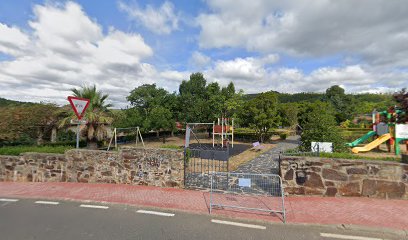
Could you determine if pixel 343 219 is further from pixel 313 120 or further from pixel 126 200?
pixel 313 120

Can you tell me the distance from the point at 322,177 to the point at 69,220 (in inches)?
272

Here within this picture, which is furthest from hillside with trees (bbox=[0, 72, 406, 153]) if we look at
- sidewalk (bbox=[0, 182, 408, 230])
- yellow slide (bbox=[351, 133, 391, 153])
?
sidewalk (bbox=[0, 182, 408, 230])

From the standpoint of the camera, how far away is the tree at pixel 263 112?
23.5 meters

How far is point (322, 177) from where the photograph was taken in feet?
20.7

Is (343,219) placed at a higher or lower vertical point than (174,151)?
lower

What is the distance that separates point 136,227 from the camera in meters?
4.67

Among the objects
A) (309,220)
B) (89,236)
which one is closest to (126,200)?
(89,236)

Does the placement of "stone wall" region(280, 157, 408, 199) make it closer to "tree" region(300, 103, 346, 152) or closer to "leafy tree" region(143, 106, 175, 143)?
"tree" region(300, 103, 346, 152)

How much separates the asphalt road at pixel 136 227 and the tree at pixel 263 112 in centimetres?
1943

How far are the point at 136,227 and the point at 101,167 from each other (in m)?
4.25

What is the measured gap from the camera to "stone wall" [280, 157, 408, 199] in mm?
5988

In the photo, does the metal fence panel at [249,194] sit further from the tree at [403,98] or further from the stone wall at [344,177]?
the tree at [403,98]

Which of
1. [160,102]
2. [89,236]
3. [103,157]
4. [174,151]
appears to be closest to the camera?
[89,236]

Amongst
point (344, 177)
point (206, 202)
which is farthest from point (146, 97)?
point (344, 177)
